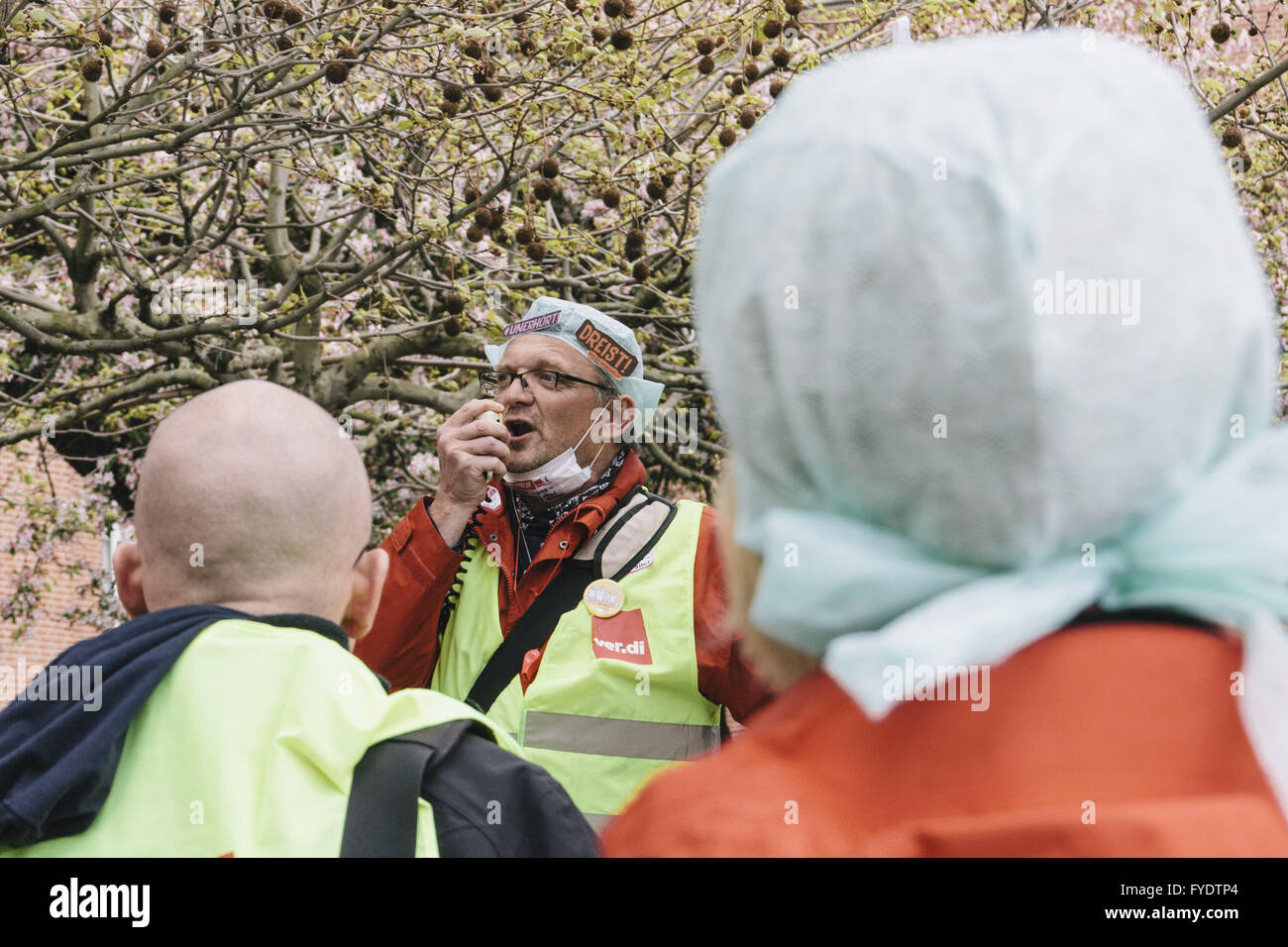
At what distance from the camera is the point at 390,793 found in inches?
61.4

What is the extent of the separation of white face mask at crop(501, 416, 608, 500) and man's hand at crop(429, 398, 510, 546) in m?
0.13

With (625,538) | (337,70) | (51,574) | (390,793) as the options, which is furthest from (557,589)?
(51,574)

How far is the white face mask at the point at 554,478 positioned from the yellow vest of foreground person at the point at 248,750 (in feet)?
6.19

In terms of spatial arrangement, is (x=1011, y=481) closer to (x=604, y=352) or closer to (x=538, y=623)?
(x=538, y=623)

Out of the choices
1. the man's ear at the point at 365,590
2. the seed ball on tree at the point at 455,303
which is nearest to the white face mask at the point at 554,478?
the man's ear at the point at 365,590

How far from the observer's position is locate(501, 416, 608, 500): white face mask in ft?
11.6

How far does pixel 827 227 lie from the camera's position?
0.95 m

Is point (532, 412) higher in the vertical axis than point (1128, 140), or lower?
lower

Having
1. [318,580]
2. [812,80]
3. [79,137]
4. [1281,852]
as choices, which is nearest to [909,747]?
[1281,852]

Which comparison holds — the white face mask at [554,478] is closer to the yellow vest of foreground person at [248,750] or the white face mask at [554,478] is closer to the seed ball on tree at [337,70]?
the seed ball on tree at [337,70]

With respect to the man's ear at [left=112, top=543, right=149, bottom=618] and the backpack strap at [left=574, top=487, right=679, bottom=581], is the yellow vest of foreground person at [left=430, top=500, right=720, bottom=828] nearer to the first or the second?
the backpack strap at [left=574, top=487, right=679, bottom=581]

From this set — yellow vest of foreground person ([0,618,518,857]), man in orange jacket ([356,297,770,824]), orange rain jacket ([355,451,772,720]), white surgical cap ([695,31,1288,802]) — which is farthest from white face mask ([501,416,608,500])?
white surgical cap ([695,31,1288,802])

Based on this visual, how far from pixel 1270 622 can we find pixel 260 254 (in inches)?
227

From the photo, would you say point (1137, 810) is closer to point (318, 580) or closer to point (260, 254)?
point (318, 580)
